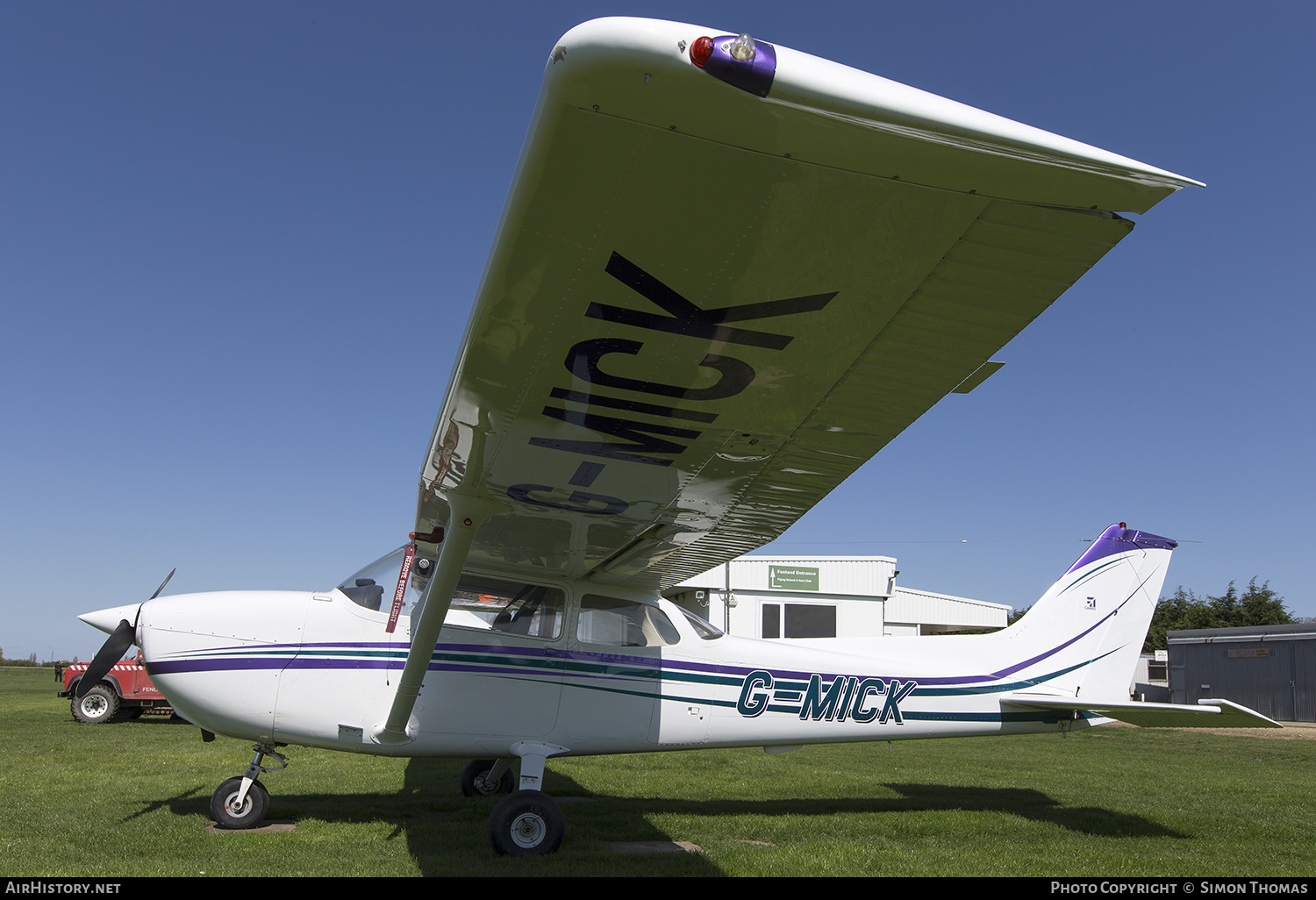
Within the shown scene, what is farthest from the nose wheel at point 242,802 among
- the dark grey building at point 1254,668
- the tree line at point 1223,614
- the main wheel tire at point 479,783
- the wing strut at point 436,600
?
the tree line at point 1223,614

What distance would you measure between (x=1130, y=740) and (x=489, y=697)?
1588 centimetres

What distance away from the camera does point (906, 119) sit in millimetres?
1751

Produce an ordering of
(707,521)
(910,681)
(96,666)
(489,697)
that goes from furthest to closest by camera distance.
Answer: (910,681), (489,697), (96,666), (707,521)

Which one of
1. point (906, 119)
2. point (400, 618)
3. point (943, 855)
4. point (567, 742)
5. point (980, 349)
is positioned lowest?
point (943, 855)

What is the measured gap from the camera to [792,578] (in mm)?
26516

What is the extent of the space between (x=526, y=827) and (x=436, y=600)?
186 cm

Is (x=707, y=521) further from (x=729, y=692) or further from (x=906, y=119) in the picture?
(x=906, y=119)

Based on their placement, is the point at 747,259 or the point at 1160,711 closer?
the point at 747,259

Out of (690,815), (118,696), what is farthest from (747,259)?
(118,696)

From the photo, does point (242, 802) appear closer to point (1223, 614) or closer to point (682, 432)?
point (682, 432)

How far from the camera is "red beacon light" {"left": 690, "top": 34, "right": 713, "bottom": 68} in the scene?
1.63 m

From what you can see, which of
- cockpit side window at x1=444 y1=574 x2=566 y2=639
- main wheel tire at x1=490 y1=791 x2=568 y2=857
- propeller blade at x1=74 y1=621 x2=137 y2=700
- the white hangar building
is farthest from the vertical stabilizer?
the white hangar building

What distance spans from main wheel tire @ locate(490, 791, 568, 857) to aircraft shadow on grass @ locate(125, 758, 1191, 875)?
0.18 metres

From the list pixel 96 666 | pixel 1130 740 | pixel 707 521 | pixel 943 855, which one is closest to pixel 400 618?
pixel 96 666
